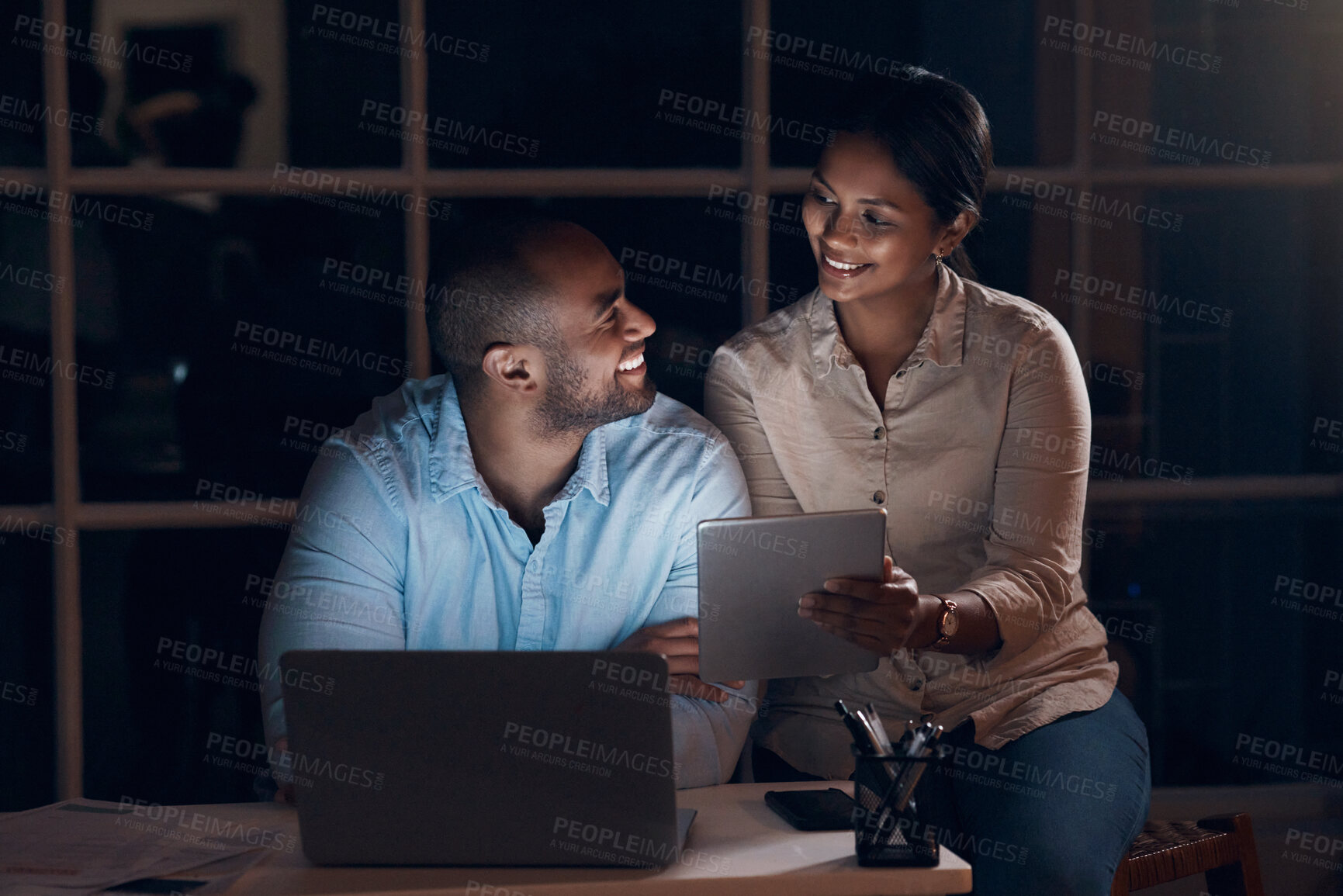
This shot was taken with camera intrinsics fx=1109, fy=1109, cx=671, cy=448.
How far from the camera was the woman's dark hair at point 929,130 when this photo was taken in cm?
190

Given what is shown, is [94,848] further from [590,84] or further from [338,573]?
[590,84]

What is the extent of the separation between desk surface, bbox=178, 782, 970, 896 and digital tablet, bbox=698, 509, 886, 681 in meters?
0.34

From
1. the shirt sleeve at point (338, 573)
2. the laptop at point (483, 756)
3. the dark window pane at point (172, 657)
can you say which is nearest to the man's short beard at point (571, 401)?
the shirt sleeve at point (338, 573)

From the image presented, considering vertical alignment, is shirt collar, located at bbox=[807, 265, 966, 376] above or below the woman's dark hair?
below

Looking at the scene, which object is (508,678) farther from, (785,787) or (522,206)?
(522,206)

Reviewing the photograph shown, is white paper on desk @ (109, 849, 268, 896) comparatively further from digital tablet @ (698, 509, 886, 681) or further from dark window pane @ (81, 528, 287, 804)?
dark window pane @ (81, 528, 287, 804)

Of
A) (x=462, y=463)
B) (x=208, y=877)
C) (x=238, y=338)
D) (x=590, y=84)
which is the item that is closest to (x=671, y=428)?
(x=462, y=463)

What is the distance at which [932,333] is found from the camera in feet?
6.59

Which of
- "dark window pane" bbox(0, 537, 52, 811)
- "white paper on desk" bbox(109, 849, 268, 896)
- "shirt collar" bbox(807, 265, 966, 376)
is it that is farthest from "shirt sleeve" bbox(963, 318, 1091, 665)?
"dark window pane" bbox(0, 537, 52, 811)

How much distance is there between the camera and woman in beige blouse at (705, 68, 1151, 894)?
1.81 meters

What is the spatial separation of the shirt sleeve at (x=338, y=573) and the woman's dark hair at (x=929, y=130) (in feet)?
3.32

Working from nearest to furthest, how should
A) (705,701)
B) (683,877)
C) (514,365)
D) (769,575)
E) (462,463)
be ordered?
(683,877), (769,575), (705,701), (462,463), (514,365)

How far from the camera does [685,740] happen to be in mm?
1561

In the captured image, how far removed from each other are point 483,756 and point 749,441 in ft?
3.41
